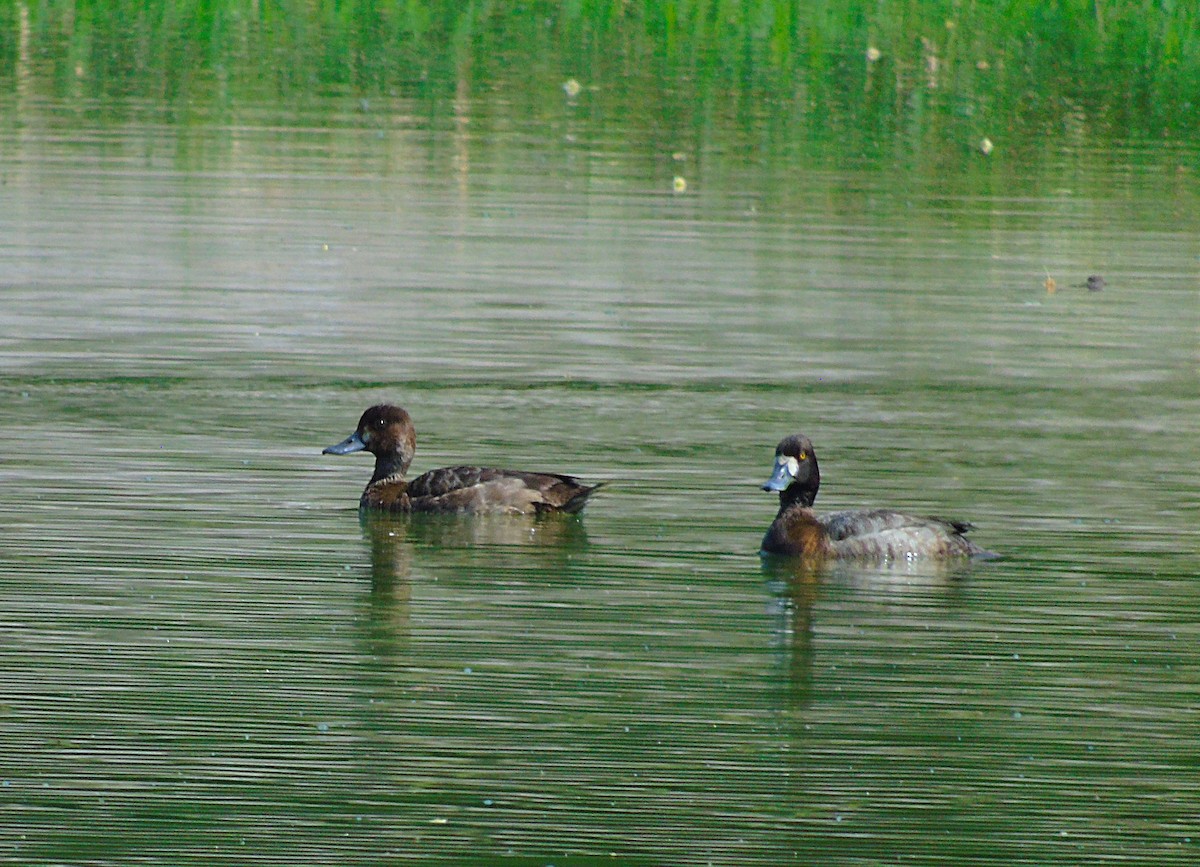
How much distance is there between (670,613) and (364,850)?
10.8 ft

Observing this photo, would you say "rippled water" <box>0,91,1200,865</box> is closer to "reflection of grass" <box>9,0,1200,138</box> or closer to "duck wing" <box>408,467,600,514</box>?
"duck wing" <box>408,467,600,514</box>

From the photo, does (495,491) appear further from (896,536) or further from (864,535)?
(896,536)

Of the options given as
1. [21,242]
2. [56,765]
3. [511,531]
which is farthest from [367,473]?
[21,242]

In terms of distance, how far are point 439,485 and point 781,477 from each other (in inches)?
69.5

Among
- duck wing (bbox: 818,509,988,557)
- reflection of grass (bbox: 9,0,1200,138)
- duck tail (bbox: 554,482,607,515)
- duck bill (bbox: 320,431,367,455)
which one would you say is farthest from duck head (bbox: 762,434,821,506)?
reflection of grass (bbox: 9,0,1200,138)

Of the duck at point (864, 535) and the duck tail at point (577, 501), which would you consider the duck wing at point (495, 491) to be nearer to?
the duck tail at point (577, 501)

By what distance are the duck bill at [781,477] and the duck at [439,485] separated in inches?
37.5

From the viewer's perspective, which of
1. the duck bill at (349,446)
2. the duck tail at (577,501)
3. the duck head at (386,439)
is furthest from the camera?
the duck bill at (349,446)

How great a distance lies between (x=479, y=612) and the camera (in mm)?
11000

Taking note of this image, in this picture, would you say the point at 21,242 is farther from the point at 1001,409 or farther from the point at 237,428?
the point at 1001,409

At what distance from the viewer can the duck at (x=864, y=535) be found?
40.2 ft

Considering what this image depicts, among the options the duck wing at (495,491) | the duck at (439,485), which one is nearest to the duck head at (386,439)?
the duck at (439,485)

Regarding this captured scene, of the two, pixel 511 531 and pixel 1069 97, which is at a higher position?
pixel 1069 97

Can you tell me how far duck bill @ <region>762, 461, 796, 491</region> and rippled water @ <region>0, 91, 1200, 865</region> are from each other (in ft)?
1.24
